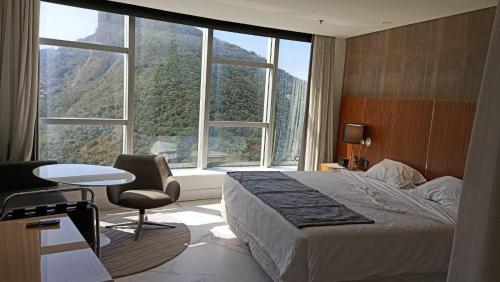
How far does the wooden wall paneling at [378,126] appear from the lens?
4.53 m

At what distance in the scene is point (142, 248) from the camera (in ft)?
10.9

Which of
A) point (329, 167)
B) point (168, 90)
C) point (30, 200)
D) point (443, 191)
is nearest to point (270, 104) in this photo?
point (329, 167)

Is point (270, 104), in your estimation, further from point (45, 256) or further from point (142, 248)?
point (45, 256)

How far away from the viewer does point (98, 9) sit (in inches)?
163

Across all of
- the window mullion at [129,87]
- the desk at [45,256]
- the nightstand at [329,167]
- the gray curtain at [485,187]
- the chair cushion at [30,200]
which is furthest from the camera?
the nightstand at [329,167]

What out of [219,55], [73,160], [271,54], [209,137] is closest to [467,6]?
[271,54]

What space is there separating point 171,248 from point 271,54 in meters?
3.32

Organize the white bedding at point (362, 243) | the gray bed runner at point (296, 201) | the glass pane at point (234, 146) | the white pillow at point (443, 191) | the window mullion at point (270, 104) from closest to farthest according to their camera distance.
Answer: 1. the white bedding at point (362, 243)
2. the gray bed runner at point (296, 201)
3. the white pillow at point (443, 191)
4. the glass pane at point (234, 146)
5. the window mullion at point (270, 104)

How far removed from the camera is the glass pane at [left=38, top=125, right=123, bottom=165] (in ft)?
13.8

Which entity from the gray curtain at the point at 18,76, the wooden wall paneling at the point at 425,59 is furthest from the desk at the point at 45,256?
the wooden wall paneling at the point at 425,59

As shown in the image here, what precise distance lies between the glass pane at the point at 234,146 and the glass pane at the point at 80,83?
139cm

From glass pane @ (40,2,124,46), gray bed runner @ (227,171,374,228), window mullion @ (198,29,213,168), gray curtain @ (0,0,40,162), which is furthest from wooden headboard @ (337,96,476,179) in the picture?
gray curtain @ (0,0,40,162)

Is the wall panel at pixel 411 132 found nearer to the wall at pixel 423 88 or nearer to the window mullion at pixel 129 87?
the wall at pixel 423 88

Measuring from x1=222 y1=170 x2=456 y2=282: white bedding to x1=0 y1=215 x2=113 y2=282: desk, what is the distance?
148 centimetres
